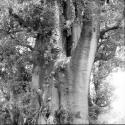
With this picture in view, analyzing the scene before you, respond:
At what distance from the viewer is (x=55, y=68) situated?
1253 cm

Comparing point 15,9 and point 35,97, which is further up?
point 15,9

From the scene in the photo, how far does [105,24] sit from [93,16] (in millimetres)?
914

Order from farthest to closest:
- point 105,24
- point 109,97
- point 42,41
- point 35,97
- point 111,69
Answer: point 109,97 → point 111,69 → point 42,41 → point 35,97 → point 105,24

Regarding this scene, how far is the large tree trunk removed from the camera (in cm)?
1246

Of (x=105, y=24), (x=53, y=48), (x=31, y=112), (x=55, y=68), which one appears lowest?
Answer: (x=31, y=112)

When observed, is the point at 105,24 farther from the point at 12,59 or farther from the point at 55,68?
the point at 12,59

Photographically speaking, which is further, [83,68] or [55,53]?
[55,53]

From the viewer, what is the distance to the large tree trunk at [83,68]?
1246 cm

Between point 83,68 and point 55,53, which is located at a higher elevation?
point 55,53

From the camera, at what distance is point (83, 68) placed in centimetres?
1262

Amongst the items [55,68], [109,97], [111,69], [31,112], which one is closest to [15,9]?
[55,68]

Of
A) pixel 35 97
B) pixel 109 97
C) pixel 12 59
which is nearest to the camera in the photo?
pixel 35 97

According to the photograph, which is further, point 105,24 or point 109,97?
point 109,97

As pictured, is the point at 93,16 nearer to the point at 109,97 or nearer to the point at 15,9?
the point at 15,9
